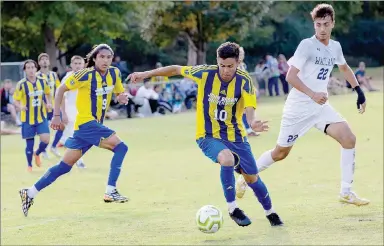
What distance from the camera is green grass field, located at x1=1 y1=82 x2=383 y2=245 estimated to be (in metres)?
8.72

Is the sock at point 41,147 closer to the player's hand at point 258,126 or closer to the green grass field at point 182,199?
the green grass field at point 182,199

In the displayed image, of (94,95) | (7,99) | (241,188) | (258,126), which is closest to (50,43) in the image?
(7,99)

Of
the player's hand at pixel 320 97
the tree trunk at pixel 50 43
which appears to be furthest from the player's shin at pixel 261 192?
the tree trunk at pixel 50 43

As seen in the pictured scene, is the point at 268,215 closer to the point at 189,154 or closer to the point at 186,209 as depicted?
the point at 186,209

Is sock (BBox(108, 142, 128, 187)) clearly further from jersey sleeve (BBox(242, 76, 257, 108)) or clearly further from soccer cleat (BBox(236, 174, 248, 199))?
jersey sleeve (BBox(242, 76, 257, 108))

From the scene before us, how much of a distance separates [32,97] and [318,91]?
26.4 feet

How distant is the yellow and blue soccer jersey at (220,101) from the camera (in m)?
8.52

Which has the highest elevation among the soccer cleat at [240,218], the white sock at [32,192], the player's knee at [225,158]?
the player's knee at [225,158]

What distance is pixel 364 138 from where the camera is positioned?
19.4 m

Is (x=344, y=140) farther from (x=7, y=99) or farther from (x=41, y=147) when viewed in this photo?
(x=7, y=99)

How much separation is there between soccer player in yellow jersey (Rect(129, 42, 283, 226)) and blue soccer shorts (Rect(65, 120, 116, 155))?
216 cm

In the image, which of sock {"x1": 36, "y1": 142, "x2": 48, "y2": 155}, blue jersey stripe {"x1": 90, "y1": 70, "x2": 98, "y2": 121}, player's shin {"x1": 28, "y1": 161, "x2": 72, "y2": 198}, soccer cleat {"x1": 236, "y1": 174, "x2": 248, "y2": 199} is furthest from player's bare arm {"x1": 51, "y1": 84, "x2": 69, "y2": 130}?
sock {"x1": 36, "y1": 142, "x2": 48, "y2": 155}

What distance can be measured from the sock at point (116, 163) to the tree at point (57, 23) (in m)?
21.8

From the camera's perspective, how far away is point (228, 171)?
848 centimetres
